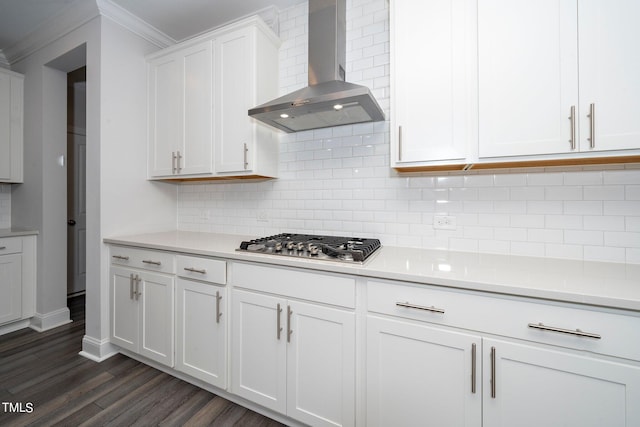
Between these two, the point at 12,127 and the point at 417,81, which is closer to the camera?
the point at 417,81

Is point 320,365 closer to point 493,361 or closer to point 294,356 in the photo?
point 294,356

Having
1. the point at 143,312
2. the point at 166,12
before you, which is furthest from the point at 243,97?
the point at 143,312

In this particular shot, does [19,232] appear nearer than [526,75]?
No

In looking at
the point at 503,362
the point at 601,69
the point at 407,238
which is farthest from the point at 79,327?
the point at 601,69

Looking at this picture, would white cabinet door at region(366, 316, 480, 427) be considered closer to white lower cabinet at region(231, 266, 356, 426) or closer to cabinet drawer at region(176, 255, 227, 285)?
white lower cabinet at region(231, 266, 356, 426)

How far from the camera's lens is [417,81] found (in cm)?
152

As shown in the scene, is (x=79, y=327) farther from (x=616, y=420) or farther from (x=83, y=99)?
(x=616, y=420)

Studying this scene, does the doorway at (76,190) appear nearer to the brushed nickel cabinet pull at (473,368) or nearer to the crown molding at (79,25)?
the crown molding at (79,25)

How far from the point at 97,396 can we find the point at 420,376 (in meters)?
1.98

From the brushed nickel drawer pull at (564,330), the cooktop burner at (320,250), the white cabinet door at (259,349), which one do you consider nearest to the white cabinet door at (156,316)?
the white cabinet door at (259,349)

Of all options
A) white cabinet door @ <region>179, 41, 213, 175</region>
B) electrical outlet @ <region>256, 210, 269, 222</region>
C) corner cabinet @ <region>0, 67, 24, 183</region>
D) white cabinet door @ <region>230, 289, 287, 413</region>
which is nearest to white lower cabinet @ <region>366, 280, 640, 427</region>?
white cabinet door @ <region>230, 289, 287, 413</region>

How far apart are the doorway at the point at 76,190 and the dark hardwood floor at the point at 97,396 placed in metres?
1.53

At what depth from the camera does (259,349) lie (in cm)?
158

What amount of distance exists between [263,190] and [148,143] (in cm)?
116
